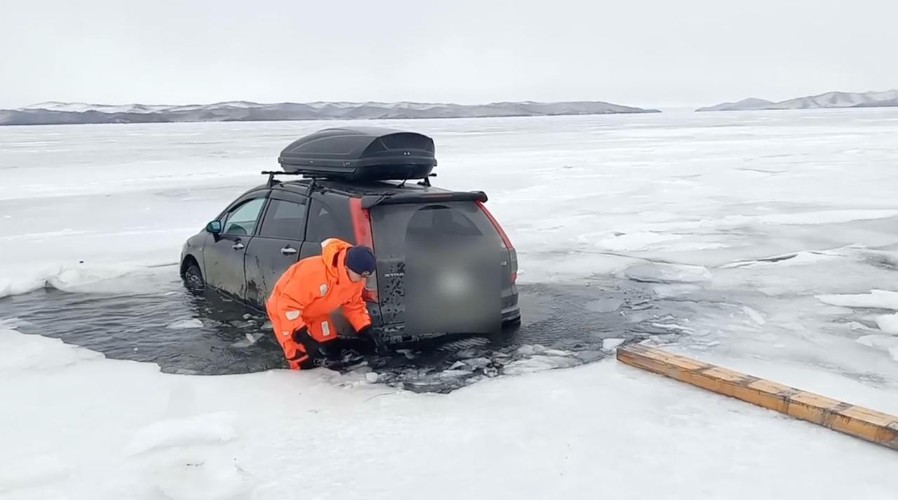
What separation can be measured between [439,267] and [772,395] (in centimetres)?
A: 269

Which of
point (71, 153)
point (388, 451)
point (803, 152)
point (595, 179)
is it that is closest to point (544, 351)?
point (388, 451)

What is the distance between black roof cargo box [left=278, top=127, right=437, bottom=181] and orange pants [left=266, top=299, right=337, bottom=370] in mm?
1453

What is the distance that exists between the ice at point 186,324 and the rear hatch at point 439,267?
2.44 meters

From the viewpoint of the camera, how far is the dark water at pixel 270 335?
6289 mm

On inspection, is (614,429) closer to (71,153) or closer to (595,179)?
(595,179)

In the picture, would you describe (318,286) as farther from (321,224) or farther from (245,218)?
(245,218)

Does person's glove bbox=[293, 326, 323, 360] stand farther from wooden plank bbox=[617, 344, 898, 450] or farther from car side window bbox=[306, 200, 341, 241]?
wooden plank bbox=[617, 344, 898, 450]

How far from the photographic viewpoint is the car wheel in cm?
885

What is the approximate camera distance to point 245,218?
8109 mm

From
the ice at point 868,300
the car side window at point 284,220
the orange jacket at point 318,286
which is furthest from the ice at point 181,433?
the ice at point 868,300

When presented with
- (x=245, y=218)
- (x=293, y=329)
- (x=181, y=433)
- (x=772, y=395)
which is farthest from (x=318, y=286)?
(x=772, y=395)

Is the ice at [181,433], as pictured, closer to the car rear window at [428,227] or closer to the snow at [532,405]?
the snow at [532,405]

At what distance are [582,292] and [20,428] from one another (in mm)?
5966

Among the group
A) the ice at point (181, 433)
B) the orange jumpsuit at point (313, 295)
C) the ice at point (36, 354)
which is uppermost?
the orange jumpsuit at point (313, 295)
